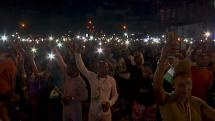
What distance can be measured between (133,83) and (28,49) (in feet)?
11.1

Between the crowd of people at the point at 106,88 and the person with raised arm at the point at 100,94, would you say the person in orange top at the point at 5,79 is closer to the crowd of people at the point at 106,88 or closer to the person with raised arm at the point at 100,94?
the crowd of people at the point at 106,88

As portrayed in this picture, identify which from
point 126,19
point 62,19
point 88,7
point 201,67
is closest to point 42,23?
point 62,19

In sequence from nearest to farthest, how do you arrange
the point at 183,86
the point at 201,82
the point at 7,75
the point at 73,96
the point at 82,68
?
the point at 183,86 → the point at 82,68 → the point at 201,82 → the point at 73,96 → the point at 7,75

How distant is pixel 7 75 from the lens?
31.7ft

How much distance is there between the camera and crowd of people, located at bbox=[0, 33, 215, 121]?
176 inches

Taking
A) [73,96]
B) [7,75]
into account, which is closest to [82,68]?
[73,96]

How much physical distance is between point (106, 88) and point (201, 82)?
193 cm

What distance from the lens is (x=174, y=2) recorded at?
65875 mm

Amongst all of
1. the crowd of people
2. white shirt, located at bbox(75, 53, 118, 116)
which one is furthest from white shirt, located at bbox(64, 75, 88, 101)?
white shirt, located at bbox(75, 53, 118, 116)

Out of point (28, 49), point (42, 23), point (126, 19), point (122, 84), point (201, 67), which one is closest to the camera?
point (201, 67)

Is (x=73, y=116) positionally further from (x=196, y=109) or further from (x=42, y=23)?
(x=42, y=23)

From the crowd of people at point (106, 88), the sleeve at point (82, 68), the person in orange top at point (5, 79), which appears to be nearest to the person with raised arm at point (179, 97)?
the crowd of people at point (106, 88)

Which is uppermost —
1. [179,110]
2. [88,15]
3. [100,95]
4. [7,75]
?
[88,15]

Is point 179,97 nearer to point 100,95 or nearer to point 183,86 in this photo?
point 183,86
